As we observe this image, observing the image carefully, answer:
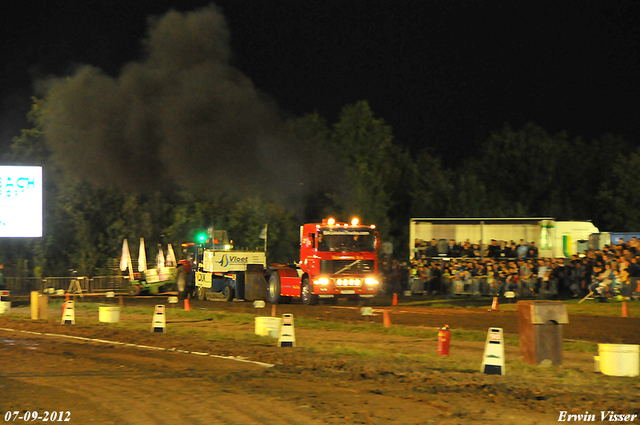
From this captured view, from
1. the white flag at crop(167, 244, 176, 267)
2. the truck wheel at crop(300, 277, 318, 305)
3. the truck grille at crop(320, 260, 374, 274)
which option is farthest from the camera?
the white flag at crop(167, 244, 176, 267)

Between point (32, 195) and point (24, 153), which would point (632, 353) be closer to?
point (32, 195)

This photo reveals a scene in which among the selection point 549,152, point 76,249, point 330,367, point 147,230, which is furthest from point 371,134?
point 330,367

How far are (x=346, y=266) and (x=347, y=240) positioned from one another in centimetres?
92

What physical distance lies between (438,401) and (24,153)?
48.3m

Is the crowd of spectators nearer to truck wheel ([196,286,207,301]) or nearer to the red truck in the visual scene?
the red truck

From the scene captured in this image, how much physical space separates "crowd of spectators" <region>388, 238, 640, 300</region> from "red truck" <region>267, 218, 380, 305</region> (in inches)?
199

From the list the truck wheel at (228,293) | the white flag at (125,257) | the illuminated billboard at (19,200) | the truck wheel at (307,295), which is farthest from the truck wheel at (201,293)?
the white flag at (125,257)

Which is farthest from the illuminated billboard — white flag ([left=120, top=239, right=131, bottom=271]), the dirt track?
white flag ([left=120, top=239, right=131, bottom=271])

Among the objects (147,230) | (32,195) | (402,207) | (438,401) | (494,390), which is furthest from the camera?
(402,207)

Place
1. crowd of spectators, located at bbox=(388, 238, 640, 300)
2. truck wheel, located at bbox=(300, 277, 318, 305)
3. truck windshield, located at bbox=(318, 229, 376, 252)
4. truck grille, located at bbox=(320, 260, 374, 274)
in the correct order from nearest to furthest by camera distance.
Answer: crowd of spectators, located at bbox=(388, 238, 640, 300)
truck grille, located at bbox=(320, 260, 374, 274)
truck windshield, located at bbox=(318, 229, 376, 252)
truck wheel, located at bbox=(300, 277, 318, 305)

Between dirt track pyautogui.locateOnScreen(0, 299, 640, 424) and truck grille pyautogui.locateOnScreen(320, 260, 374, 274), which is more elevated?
truck grille pyautogui.locateOnScreen(320, 260, 374, 274)

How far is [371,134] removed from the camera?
60094 millimetres

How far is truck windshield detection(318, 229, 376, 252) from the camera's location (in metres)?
25.1

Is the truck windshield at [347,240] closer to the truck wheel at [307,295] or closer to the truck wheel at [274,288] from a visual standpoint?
the truck wheel at [307,295]
